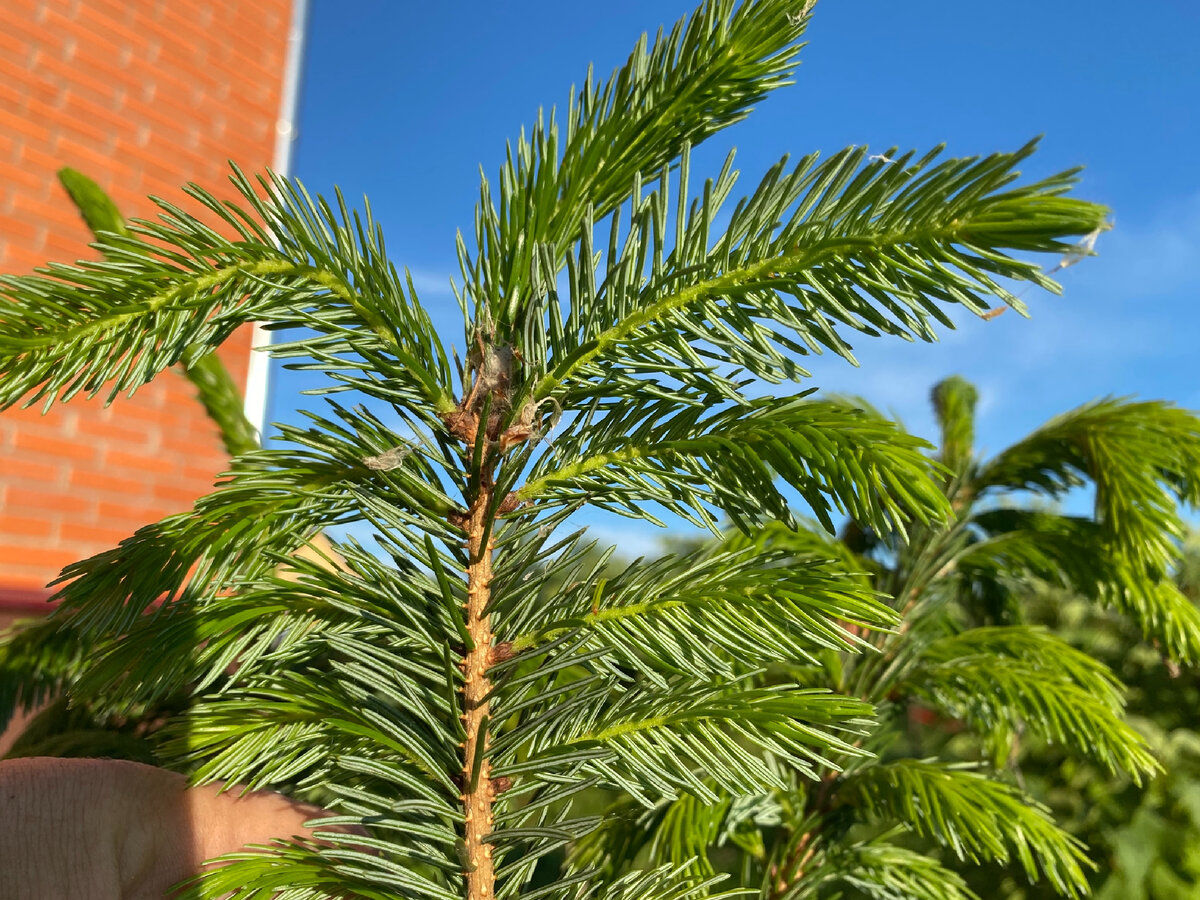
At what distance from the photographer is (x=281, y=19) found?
9.74 ft

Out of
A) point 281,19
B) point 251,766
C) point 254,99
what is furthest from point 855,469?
point 281,19

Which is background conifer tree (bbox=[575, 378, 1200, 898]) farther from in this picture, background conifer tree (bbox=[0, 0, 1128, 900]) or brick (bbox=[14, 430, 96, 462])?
brick (bbox=[14, 430, 96, 462])

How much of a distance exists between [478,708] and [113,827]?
0.23 meters

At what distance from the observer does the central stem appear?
18.9 inches

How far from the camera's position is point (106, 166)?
2410 mm

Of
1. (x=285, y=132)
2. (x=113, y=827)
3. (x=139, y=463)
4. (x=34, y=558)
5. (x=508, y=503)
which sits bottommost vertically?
(x=113, y=827)

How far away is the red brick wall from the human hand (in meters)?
1.68

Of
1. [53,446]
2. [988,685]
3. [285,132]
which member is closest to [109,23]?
[285,132]

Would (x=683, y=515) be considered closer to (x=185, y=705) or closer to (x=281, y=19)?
(x=185, y=705)

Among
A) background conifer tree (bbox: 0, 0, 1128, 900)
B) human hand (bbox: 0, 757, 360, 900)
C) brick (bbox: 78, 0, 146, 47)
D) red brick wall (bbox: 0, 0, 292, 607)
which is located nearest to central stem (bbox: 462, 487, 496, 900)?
background conifer tree (bbox: 0, 0, 1128, 900)

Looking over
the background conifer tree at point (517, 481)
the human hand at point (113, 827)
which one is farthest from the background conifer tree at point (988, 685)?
the human hand at point (113, 827)

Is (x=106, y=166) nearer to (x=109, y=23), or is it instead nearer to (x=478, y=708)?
(x=109, y=23)

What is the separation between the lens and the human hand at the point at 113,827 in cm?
47

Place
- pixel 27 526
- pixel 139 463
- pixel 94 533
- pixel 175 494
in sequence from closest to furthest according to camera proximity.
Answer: pixel 27 526 < pixel 94 533 < pixel 139 463 < pixel 175 494
